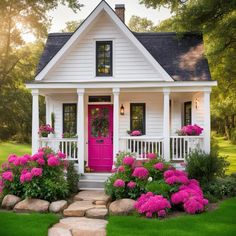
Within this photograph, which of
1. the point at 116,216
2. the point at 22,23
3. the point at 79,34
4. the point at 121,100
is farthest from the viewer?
the point at 22,23

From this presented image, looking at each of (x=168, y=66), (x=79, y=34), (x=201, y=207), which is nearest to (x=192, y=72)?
(x=168, y=66)

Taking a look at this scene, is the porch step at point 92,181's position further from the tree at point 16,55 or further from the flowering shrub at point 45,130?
the tree at point 16,55

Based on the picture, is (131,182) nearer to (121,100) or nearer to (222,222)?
(222,222)

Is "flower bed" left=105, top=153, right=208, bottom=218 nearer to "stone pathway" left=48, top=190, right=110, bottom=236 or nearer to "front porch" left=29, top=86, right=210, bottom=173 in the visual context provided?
"stone pathway" left=48, top=190, right=110, bottom=236

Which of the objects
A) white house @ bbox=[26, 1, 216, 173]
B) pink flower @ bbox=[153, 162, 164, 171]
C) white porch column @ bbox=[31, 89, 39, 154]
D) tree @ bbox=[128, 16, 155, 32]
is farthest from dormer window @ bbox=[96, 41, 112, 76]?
tree @ bbox=[128, 16, 155, 32]

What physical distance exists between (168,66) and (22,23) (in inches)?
529

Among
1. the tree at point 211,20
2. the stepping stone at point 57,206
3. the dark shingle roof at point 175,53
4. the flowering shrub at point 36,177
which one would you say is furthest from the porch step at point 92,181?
the tree at point 211,20

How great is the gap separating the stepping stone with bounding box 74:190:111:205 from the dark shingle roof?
16.7ft

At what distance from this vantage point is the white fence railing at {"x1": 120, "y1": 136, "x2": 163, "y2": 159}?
13.9 metres

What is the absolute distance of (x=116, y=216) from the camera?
10.3 meters

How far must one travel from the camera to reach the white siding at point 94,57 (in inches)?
571

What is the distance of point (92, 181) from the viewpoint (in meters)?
14.0

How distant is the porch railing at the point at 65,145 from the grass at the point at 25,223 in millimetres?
4089

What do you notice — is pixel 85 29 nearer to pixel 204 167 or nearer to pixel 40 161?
pixel 40 161
